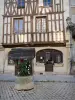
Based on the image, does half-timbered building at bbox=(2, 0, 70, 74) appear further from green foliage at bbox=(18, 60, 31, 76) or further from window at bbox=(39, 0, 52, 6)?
green foliage at bbox=(18, 60, 31, 76)

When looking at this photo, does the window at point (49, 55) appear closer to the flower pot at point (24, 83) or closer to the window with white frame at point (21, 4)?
the window with white frame at point (21, 4)

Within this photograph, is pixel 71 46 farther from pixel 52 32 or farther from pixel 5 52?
pixel 5 52

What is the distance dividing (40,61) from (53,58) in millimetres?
1229

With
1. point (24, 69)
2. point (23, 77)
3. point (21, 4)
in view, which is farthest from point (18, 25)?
point (23, 77)

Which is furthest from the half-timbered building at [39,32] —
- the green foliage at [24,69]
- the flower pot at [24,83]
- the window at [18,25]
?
the flower pot at [24,83]

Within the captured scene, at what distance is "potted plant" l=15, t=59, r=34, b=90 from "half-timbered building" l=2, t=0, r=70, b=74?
22.9 ft

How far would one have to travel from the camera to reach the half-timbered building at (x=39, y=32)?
1488 centimetres

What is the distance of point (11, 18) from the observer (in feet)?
51.4

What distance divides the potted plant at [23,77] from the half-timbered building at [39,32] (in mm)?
6969

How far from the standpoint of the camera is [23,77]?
7.75 m

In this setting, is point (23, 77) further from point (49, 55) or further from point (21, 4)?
point (21, 4)

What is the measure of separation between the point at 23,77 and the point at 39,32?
26.0 feet

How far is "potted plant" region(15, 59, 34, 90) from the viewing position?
7668mm

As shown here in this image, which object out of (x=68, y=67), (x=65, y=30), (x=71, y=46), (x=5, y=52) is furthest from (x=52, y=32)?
(x=5, y=52)
